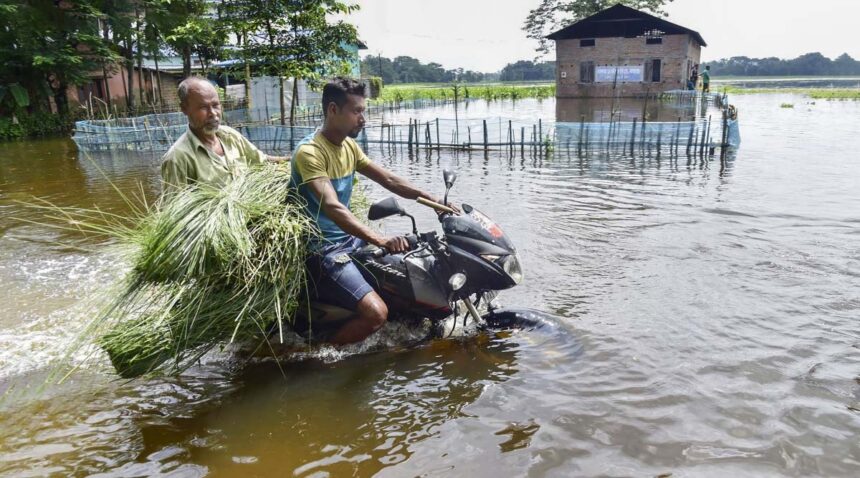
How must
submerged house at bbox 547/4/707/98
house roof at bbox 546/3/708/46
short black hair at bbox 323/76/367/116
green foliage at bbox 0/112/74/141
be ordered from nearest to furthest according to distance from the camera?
short black hair at bbox 323/76/367/116, green foliage at bbox 0/112/74/141, house roof at bbox 546/3/708/46, submerged house at bbox 547/4/707/98

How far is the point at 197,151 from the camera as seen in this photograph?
4.06 meters

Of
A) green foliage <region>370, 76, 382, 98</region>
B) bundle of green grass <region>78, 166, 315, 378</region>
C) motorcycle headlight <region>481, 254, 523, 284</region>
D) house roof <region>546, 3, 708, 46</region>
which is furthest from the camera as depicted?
green foliage <region>370, 76, 382, 98</region>

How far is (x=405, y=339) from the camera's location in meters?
4.48

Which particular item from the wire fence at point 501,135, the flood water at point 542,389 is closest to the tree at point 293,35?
the wire fence at point 501,135

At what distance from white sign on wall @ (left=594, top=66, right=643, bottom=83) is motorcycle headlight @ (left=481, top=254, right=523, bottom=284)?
148ft

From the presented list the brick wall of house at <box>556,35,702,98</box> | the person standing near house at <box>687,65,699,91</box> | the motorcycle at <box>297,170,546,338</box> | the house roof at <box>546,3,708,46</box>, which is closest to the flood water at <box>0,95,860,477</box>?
the motorcycle at <box>297,170,546,338</box>

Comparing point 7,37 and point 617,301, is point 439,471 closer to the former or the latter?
point 617,301

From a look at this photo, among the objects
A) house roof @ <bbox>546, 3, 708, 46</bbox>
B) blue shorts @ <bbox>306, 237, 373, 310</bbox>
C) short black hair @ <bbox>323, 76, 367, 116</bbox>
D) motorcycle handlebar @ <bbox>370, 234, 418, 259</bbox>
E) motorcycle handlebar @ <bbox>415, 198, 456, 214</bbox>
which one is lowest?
blue shorts @ <bbox>306, 237, 373, 310</bbox>

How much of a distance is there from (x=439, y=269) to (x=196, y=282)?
5.17ft

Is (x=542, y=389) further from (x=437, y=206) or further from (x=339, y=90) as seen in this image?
(x=339, y=90)

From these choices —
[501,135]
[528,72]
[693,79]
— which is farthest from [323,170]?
[528,72]

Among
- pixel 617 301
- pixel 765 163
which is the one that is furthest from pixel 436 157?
pixel 617 301

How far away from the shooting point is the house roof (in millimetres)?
41969

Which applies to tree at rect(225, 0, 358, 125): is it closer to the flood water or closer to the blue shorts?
the flood water
